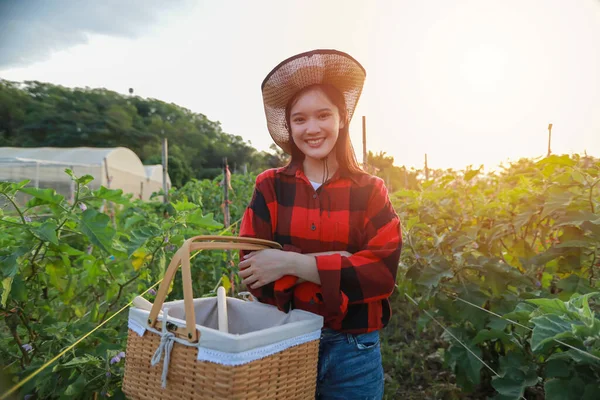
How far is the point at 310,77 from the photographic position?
1255 mm

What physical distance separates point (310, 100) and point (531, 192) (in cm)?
108

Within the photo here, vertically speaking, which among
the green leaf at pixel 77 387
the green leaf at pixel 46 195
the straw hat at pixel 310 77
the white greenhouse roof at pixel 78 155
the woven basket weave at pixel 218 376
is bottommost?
the green leaf at pixel 77 387

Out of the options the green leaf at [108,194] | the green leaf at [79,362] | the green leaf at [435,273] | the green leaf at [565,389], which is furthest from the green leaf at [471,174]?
the green leaf at [79,362]

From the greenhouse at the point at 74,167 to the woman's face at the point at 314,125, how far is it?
14974mm

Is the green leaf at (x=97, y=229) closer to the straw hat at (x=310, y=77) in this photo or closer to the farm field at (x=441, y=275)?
the farm field at (x=441, y=275)

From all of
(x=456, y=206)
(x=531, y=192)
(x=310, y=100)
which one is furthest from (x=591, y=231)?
(x=310, y=100)

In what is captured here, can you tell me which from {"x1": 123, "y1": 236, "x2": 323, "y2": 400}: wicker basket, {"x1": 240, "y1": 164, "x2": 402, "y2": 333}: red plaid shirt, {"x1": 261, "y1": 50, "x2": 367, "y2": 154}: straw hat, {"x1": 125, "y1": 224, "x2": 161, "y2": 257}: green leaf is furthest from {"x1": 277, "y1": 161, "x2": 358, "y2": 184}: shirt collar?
{"x1": 125, "y1": 224, "x2": 161, "y2": 257}: green leaf

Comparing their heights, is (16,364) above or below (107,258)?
below

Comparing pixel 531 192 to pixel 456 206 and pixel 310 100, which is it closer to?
pixel 456 206

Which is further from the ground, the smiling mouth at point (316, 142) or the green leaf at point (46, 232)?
the smiling mouth at point (316, 142)

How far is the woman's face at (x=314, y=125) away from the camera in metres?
1.22

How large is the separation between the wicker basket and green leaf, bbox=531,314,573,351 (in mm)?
458

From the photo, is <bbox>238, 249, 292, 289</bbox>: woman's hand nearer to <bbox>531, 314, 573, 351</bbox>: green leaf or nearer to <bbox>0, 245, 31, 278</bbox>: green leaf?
<bbox>531, 314, 573, 351</bbox>: green leaf

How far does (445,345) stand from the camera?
8.89 ft
